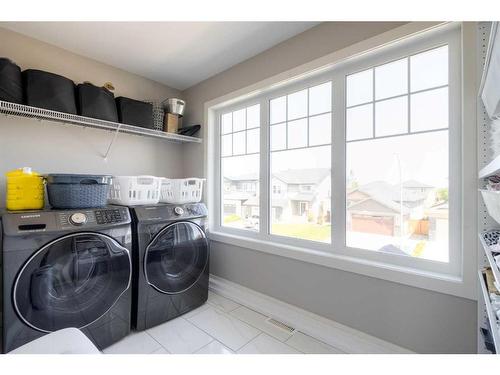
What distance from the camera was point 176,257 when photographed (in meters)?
1.88

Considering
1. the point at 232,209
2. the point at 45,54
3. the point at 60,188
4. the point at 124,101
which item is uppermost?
the point at 45,54

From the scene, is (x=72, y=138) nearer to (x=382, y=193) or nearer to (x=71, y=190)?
(x=71, y=190)

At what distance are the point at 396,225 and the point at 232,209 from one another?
1.56 meters

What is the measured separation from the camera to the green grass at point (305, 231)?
1723 millimetres

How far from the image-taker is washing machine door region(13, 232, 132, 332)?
48.2 inches

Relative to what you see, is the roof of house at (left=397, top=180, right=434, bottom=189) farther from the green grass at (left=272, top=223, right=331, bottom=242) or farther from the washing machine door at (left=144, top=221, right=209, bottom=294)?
the washing machine door at (left=144, top=221, right=209, bottom=294)

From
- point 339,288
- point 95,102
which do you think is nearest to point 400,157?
point 339,288

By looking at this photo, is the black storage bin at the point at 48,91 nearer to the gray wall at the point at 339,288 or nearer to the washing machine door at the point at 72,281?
the washing machine door at the point at 72,281

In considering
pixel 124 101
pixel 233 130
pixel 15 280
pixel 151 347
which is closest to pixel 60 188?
pixel 15 280

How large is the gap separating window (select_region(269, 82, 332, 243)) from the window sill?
5.7 inches

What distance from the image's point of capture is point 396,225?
4.67 ft

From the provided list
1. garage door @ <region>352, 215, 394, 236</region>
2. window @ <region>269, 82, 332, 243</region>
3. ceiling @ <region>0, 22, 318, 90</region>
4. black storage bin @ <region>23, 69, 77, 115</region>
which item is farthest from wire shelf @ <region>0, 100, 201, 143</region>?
garage door @ <region>352, 215, 394, 236</region>
